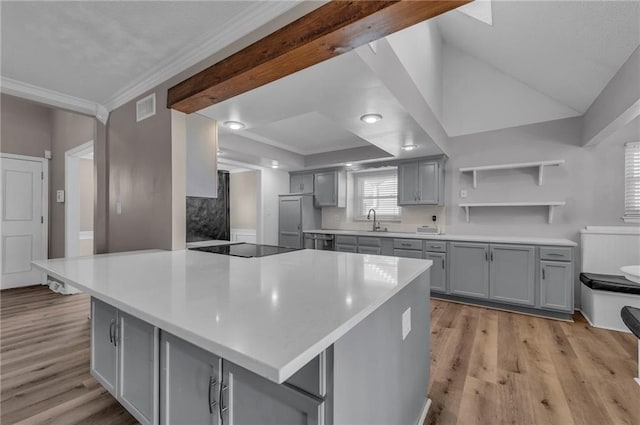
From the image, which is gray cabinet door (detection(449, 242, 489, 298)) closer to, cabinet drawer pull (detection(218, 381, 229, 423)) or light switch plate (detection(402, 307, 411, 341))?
light switch plate (detection(402, 307, 411, 341))

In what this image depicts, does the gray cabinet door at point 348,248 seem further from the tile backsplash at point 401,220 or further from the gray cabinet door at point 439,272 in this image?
the gray cabinet door at point 439,272

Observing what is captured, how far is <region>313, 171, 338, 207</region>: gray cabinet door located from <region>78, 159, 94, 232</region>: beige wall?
4488mm

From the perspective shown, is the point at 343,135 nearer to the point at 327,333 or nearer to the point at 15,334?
the point at 327,333

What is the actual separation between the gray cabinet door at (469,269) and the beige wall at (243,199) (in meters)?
4.50

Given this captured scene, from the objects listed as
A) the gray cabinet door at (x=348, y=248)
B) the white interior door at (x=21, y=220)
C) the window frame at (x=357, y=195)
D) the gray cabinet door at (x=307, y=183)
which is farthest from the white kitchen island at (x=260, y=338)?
the white interior door at (x=21, y=220)

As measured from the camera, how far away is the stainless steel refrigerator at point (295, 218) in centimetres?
532

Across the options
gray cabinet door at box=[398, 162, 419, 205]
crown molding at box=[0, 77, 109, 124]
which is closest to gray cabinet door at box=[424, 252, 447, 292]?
gray cabinet door at box=[398, 162, 419, 205]

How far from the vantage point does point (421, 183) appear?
4406 mm

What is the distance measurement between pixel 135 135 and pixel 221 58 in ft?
4.53

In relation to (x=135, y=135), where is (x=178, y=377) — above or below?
below

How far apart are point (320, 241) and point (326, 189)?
1.03 m

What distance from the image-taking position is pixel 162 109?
2434mm

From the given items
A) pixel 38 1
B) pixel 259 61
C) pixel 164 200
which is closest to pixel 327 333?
pixel 259 61

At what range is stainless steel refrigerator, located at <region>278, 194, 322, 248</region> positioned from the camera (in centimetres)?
532
